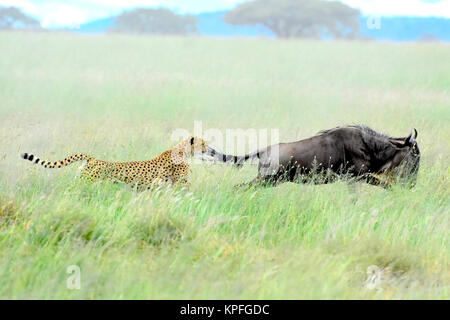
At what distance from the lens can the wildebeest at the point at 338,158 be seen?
6.02 meters

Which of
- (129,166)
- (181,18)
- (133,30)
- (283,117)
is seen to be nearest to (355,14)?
(181,18)

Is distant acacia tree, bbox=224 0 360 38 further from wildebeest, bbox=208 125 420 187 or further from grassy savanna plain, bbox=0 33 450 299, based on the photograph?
wildebeest, bbox=208 125 420 187

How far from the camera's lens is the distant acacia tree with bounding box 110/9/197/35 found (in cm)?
5009

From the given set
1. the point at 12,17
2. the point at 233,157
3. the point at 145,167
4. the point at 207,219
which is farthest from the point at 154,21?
the point at 207,219

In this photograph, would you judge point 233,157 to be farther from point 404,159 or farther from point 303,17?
point 303,17

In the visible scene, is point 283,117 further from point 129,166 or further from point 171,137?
point 129,166

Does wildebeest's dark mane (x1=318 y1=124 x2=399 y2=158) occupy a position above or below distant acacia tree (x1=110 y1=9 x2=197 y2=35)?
below

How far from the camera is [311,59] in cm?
2002

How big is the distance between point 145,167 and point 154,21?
46.2m

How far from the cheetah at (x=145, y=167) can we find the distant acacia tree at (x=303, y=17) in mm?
43560

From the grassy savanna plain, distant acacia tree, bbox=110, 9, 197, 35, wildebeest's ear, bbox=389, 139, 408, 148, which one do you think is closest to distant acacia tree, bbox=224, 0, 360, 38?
distant acacia tree, bbox=110, 9, 197, 35

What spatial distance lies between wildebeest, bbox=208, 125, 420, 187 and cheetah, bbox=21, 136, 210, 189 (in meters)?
0.25
